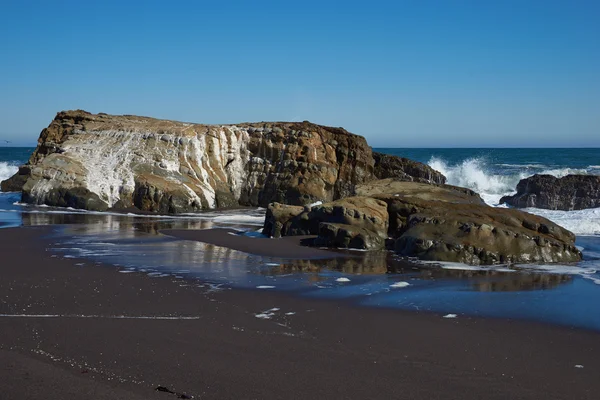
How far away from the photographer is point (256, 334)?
6.41 m

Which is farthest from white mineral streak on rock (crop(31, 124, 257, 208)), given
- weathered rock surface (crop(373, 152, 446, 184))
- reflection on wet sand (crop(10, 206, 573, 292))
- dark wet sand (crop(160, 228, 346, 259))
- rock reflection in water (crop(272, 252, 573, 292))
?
rock reflection in water (crop(272, 252, 573, 292))

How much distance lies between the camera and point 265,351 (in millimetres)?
5875

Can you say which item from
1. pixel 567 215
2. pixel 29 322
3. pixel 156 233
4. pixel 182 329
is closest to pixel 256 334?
pixel 182 329

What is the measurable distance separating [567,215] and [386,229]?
28.7 feet

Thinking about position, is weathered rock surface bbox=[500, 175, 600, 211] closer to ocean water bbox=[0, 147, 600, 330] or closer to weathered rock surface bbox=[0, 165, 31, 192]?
ocean water bbox=[0, 147, 600, 330]

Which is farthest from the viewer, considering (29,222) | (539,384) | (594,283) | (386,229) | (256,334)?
(29,222)

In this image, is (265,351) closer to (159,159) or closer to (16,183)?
(159,159)

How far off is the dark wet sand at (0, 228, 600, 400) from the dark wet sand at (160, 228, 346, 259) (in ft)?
12.4

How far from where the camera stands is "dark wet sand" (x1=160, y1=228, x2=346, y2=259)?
39.4 feet

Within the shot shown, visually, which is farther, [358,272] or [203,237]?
[203,237]

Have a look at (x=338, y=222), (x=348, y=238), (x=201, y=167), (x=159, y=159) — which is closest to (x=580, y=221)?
(x=338, y=222)

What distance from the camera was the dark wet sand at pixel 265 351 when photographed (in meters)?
4.99

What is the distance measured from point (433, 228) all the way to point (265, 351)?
271 inches

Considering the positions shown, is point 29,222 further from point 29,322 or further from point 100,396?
point 100,396
